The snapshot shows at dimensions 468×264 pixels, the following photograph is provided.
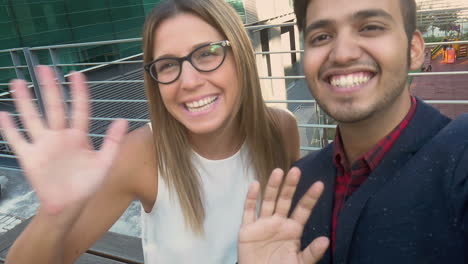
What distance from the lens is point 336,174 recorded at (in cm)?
122

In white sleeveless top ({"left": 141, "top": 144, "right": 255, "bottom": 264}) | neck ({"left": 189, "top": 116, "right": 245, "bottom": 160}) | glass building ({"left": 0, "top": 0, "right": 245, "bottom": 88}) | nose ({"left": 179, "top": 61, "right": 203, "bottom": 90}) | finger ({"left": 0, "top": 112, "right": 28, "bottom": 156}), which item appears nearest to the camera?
finger ({"left": 0, "top": 112, "right": 28, "bottom": 156})

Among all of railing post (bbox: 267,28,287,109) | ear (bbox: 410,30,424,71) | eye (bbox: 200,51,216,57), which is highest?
eye (bbox: 200,51,216,57)

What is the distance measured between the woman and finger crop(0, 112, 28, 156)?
0.35 metres

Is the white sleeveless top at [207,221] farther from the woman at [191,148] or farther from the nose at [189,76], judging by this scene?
the nose at [189,76]

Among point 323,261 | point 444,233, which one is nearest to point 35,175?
point 323,261

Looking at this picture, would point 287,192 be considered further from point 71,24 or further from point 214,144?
point 71,24

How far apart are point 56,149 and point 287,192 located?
66 centimetres

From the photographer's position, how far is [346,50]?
1076 mm

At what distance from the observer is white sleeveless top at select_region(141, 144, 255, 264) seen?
1.57 meters

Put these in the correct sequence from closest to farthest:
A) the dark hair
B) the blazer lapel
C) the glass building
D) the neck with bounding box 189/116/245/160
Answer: the blazer lapel, the dark hair, the neck with bounding box 189/116/245/160, the glass building

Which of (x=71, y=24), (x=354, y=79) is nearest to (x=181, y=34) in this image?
(x=354, y=79)

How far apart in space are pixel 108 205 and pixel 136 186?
0.43 feet

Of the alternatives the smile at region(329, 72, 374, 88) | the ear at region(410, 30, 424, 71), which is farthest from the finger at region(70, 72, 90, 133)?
the ear at region(410, 30, 424, 71)

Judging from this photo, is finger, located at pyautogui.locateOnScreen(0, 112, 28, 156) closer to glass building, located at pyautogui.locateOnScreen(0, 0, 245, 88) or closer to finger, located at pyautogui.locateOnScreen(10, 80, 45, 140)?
finger, located at pyautogui.locateOnScreen(10, 80, 45, 140)
